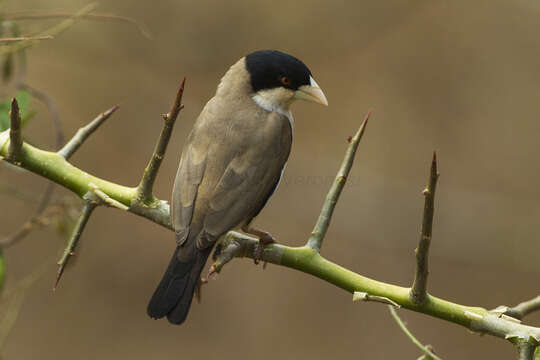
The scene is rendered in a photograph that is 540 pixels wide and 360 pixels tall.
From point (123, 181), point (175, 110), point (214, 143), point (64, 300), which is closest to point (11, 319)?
point (214, 143)

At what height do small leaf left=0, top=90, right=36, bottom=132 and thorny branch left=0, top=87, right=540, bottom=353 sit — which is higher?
small leaf left=0, top=90, right=36, bottom=132

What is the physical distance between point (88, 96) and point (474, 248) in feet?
11.9

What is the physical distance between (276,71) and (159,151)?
165 cm


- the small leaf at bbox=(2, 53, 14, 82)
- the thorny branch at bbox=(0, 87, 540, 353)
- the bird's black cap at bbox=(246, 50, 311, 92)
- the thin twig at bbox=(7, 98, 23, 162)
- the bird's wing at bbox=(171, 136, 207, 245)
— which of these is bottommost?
the thorny branch at bbox=(0, 87, 540, 353)

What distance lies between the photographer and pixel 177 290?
2572mm

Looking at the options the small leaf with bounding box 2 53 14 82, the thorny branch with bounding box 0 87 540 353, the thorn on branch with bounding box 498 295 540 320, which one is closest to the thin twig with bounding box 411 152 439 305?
the thorny branch with bounding box 0 87 540 353

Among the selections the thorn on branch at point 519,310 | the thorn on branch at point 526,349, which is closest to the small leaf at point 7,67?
the thorn on branch at point 519,310

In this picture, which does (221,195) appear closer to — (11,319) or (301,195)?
(11,319)

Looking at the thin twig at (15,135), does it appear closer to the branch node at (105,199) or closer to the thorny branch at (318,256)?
the thorny branch at (318,256)

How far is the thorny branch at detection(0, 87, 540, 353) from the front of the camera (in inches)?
80.0

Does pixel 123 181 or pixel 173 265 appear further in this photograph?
pixel 123 181

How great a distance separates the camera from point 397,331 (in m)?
6.20

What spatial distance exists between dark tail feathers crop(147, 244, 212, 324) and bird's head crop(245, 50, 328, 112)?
1101 mm

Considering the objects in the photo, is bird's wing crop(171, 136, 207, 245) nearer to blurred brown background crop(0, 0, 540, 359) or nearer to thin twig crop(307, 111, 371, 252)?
thin twig crop(307, 111, 371, 252)
